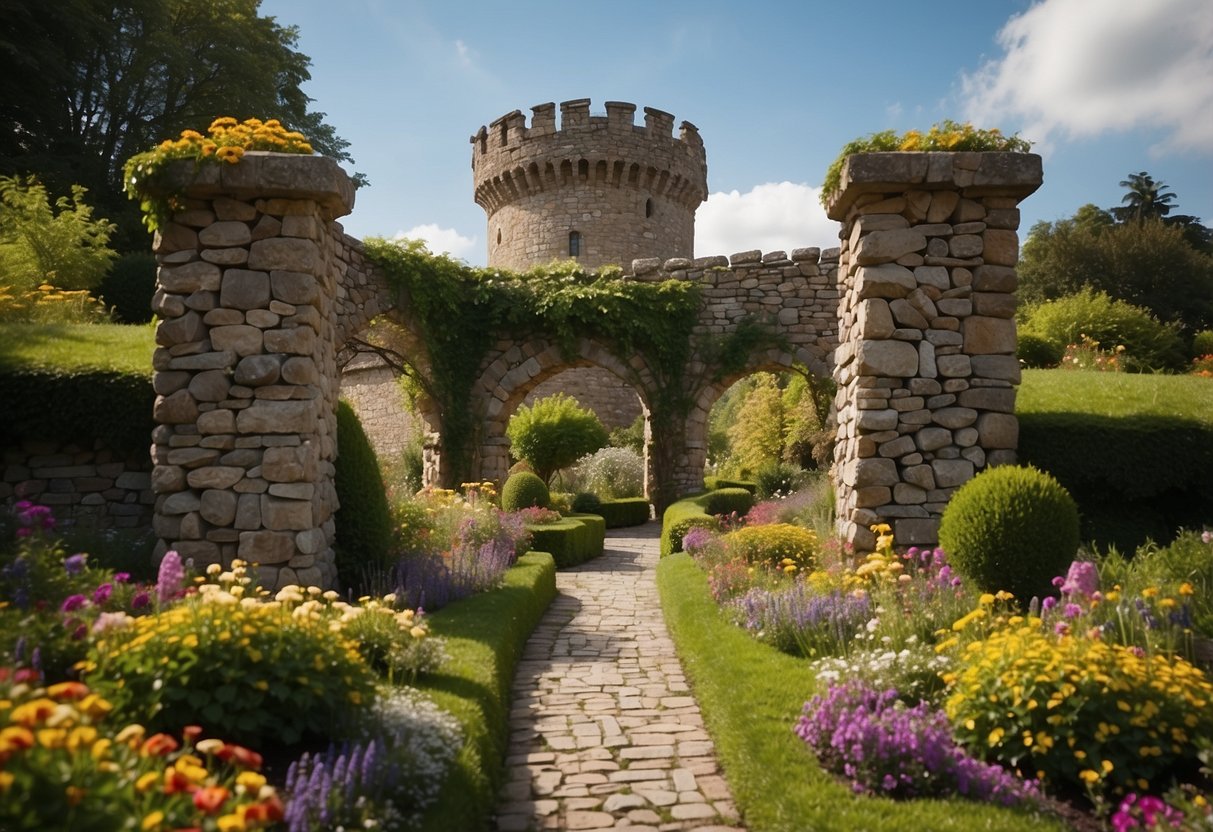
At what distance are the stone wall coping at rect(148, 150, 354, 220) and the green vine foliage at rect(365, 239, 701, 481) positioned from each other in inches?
310

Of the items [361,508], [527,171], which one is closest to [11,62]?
[527,171]

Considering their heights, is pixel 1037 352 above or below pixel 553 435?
above

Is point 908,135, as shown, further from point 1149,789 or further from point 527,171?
point 527,171

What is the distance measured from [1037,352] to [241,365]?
1274cm

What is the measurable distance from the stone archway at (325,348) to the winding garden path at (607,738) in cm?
187

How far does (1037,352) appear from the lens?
531 inches

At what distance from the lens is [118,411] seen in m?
6.49

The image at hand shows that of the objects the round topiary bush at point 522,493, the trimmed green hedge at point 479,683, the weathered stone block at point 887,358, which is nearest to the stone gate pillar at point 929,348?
the weathered stone block at point 887,358

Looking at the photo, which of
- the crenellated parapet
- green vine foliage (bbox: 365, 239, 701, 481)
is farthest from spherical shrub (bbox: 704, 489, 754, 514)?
the crenellated parapet

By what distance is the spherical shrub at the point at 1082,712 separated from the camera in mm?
3164

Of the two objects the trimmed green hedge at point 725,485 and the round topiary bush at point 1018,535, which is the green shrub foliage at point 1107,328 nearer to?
the trimmed green hedge at point 725,485

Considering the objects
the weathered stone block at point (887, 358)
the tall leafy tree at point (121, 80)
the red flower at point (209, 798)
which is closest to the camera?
the red flower at point (209, 798)

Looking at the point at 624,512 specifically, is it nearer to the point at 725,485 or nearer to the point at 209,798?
the point at 725,485

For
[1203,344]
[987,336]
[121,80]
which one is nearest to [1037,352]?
[1203,344]
